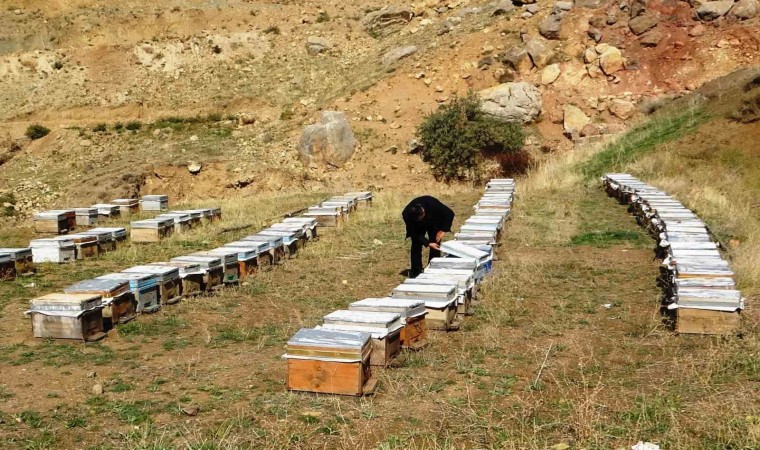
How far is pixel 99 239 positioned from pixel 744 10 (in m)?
25.1

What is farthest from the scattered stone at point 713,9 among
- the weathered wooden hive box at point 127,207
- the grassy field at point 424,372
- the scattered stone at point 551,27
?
the weathered wooden hive box at point 127,207

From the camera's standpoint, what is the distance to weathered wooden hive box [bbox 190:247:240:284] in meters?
11.4

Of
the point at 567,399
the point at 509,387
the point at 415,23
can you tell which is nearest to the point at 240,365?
the point at 509,387

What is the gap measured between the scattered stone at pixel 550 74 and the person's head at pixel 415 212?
62.6 ft

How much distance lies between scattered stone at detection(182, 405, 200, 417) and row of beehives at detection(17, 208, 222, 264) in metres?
7.56

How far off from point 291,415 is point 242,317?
3.86 m

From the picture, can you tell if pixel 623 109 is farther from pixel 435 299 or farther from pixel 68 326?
pixel 68 326

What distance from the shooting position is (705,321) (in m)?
8.08

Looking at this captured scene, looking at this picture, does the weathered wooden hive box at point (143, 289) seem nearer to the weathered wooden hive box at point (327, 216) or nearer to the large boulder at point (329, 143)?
the weathered wooden hive box at point (327, 216)

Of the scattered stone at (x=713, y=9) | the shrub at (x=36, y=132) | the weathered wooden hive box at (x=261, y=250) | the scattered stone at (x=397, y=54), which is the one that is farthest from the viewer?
the scattered stone at (x=397, y=54)

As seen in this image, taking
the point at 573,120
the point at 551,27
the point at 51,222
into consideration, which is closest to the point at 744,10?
the point at 551,27

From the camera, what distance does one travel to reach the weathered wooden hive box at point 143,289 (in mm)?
9438

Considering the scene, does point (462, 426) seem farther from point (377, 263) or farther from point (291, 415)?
point (377, 263)

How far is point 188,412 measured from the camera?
6.11 m
